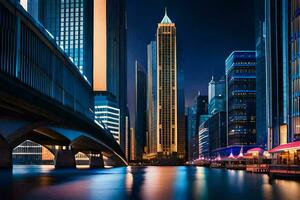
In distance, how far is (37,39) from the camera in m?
84.4

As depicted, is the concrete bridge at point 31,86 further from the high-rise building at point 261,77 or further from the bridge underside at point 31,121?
the high-rise building at point 261,77

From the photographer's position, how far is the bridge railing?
67250 mm

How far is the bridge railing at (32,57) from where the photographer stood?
2648 inches

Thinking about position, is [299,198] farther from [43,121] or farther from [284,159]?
[43,121]

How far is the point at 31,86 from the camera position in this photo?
73.7m

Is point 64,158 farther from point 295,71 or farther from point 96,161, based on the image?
point 295,71

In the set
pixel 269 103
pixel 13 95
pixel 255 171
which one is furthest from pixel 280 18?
pixel 13 95

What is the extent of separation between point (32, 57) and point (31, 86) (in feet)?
31.8

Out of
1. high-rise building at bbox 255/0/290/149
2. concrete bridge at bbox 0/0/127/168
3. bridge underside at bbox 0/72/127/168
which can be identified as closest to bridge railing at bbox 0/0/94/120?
concrete bridge at bbox 0/0/127/168

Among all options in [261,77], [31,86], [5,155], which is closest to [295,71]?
[31,86]

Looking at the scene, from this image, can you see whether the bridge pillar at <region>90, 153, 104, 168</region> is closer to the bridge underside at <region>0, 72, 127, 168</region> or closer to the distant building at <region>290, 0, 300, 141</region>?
the bridge underside at <region>0, 72, 127, 168</region>

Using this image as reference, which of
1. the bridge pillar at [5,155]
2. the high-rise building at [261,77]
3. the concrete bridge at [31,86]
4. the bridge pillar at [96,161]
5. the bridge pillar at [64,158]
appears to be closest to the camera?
the concrete bridge at [31,86]

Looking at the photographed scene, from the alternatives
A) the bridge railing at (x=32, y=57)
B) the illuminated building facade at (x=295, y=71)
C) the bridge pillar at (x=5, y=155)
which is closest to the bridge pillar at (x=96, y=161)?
the bridge railing at (x=32, y=57)

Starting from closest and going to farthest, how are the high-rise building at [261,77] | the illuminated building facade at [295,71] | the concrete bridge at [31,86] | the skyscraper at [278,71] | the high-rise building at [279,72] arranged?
the concrete bridge at [31,86], the illuminated building facade at [295,71], the high-rise building at [279,72], the skyscraper at [278,71], the high-rise building at [261,77]
